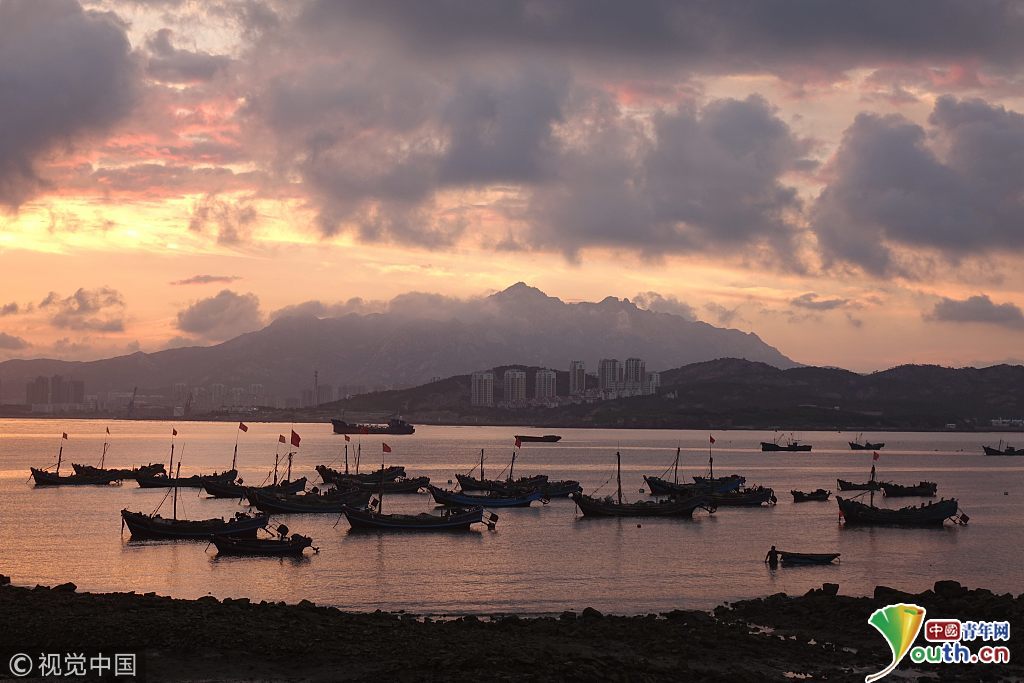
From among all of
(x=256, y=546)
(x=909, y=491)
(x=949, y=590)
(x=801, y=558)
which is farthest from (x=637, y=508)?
(x=949, y=590)

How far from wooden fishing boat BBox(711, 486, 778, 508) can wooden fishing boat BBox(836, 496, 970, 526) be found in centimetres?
2067

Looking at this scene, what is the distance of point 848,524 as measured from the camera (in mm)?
95312

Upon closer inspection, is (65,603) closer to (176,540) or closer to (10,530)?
(176,540)

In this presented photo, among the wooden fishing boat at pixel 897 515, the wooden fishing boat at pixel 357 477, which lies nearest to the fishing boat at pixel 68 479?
the wooden fishing boat at pixel 357 477

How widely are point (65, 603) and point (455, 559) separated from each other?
1303 inches

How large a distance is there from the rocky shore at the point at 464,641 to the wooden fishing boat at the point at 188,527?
29.3 meters

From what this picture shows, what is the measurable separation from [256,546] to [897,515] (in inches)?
2398

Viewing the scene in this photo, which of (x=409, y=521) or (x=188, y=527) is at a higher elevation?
(x=188, y=527)

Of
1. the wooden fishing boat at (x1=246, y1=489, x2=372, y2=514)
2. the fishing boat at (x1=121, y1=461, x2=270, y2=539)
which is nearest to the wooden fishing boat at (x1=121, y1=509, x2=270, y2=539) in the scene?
the fishing boat at (x1=121, y1=461, x2=270, y2=539)

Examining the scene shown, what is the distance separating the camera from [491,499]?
111438 mm

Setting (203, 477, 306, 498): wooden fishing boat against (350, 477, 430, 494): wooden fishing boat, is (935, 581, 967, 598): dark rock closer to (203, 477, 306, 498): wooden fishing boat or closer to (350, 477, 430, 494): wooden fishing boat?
(203, 477, 306, 498): wooden fishing boat

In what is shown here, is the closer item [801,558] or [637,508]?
[801,558]

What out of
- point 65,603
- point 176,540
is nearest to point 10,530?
point 176,540

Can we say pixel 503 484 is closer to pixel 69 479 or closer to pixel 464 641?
pixel 69 479
